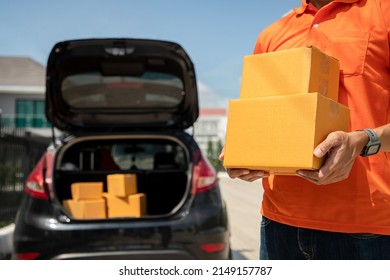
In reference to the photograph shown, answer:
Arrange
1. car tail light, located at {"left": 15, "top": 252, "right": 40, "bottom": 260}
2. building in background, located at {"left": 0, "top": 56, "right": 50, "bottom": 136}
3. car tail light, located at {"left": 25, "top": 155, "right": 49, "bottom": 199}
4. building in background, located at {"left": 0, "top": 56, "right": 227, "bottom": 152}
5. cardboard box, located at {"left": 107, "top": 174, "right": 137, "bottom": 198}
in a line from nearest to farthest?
car tail light, located at {"left": 15, "top": 252, "right": 40, "bottom": 260} < car tail light, located at {"left": 25, "top": 155, "right": 49, "bottom": 199} < cardboard box, located at {"left": 107, "top": 174, "right": 137, "bottom": 198} < building in background, located at {"left": 0, "top": 56, "right": 227, "bottom": 152} < building in background, located at {"left": 0, "top": 56, "right": 50, "bottom": 136}

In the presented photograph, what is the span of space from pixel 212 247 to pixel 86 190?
120cm

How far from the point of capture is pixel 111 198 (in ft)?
13.0

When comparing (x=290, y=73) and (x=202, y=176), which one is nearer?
(x=290, y=73)

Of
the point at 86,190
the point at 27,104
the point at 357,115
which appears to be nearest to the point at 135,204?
the point at 86,190

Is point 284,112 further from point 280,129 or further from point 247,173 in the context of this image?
point 247,173

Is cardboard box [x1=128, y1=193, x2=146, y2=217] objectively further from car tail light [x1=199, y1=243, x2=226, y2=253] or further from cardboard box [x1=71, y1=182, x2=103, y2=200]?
car tail light [x1=199, y1=243, x2=226, y2=253]

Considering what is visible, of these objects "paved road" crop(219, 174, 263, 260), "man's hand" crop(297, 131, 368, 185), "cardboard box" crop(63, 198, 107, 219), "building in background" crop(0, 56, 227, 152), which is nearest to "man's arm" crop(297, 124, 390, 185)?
"man's hand" crop(297, 131, 368, 185)

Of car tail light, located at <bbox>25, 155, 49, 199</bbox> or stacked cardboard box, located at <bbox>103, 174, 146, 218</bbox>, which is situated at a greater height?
car tail light, located at <bbox>25, 155, 49, 199</bbox>

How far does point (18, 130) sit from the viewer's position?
795cm

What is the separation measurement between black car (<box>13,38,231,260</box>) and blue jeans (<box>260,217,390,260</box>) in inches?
63.1

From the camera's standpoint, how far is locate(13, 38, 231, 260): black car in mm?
3170

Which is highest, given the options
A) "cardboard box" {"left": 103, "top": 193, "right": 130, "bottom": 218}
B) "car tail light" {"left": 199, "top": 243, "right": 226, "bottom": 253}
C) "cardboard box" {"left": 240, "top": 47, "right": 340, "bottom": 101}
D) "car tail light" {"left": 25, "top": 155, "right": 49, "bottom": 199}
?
"cardboard box" {"left": 240, "top": 47, "right": 340, "bottom": 101}
